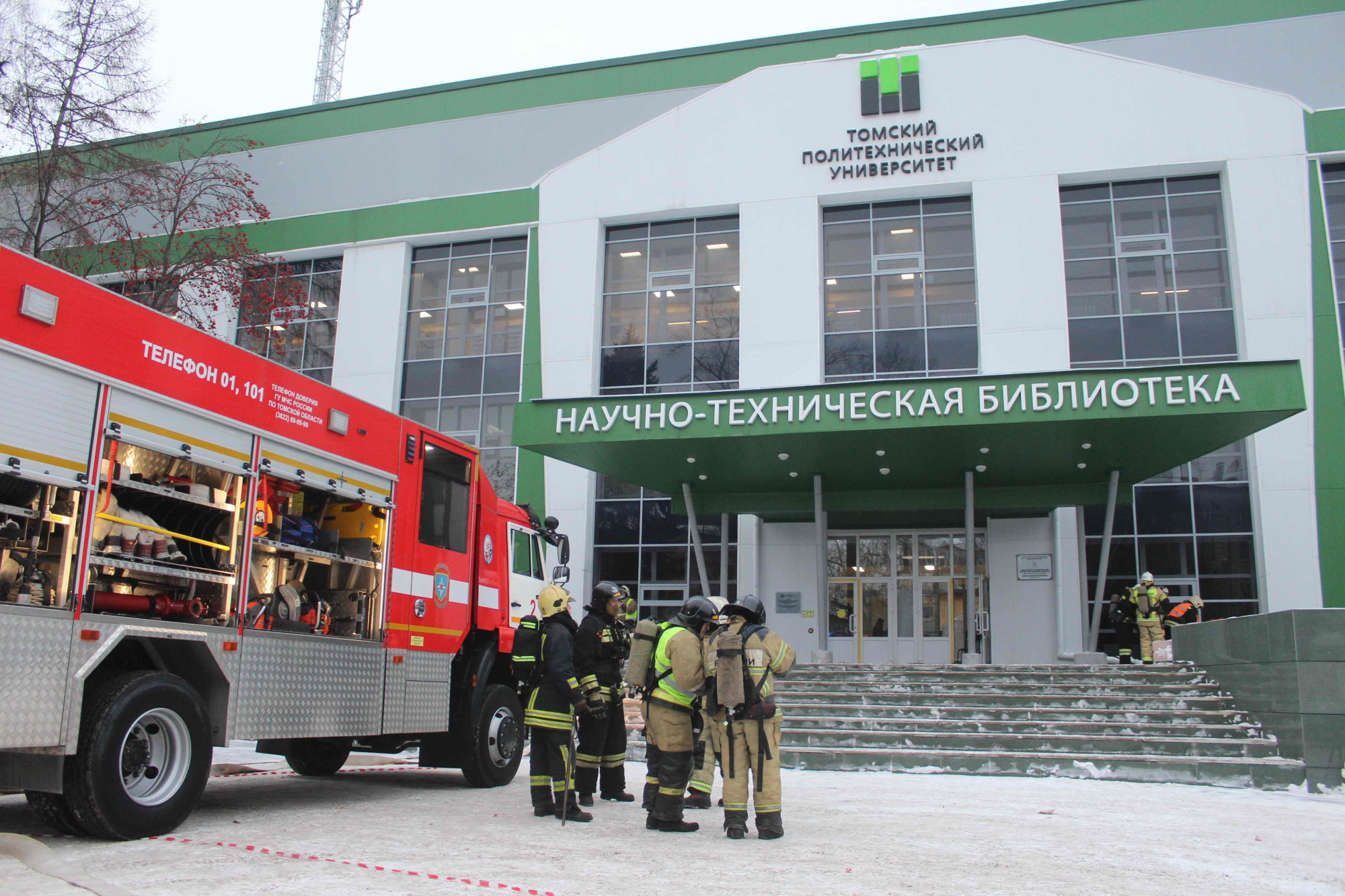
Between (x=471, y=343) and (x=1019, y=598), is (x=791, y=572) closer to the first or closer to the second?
(x=1019, y=598)

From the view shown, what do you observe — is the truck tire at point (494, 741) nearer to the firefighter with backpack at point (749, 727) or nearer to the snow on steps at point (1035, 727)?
the firefighter with backpack at point (749, 727)

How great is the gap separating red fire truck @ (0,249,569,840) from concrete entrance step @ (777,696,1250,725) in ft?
24.6

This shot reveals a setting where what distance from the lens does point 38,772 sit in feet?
19.3

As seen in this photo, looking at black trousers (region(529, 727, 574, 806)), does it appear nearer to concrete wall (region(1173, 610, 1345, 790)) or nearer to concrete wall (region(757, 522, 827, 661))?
concrete wall (region(1173, 610, 1345, 790))

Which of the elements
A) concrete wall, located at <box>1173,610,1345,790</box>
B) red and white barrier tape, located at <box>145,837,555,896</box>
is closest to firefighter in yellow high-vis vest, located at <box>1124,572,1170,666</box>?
concrete wall, located at <box>1173,610,1345,790</box>

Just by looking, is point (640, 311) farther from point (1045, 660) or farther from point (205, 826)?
point (205, 826)

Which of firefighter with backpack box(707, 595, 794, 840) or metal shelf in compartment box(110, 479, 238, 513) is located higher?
metal shelf in compartment box(110, 479, 238, 513)

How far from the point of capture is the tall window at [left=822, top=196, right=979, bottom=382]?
953 inches

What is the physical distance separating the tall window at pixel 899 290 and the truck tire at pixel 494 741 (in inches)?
629

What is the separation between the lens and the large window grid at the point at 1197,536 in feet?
72.4

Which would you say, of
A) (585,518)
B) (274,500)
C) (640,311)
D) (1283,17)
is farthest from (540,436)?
(1283,17)

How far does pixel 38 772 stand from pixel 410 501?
12.5 feet

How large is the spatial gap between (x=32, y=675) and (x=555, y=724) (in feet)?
11.7

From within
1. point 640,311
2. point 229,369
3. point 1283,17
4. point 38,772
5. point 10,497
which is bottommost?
point 38,772
